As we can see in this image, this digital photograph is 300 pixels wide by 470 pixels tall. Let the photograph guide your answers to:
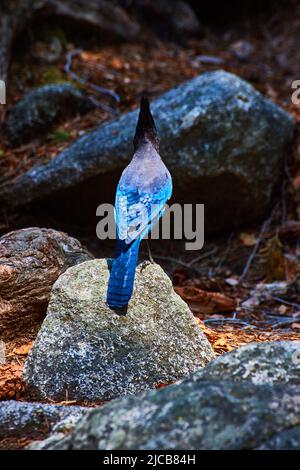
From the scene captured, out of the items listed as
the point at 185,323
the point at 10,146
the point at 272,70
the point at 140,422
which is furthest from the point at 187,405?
the point at 272,70

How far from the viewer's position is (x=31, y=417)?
286 centimetres

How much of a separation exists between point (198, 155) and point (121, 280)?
2.59 meters

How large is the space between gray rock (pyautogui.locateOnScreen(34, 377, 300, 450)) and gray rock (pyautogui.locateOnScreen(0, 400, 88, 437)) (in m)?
0.36

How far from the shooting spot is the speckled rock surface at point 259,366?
2.63m

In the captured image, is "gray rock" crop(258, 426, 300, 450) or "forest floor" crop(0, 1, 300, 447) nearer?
"gray rock" crop(258, 426, 300, 450)

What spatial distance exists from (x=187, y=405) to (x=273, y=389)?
12.9 inches

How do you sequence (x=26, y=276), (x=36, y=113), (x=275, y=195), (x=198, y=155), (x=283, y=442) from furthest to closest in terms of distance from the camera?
(x=36, y=113) → (x=275, y=195) → (x=198, y=155) → (x=26, y=276) → (x=283, y=442)

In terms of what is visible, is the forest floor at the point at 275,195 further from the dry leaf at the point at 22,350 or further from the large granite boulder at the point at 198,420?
the large granite boulder at the point at 198,420

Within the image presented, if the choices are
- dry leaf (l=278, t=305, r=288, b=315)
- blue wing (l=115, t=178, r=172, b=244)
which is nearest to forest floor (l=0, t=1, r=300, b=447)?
dry leaf (l=278, t=305, r=288, b=315)

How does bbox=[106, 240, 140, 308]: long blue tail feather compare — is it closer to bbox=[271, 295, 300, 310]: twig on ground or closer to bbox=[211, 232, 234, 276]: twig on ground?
bbox=[271, 295, 300, 310]: twig on ground

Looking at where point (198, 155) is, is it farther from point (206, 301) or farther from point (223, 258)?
point (206, 301)

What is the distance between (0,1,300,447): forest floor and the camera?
504 cm

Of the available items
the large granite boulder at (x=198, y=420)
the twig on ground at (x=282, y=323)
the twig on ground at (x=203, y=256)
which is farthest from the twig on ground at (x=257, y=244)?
the large granite boulder at (x=198, y=420)

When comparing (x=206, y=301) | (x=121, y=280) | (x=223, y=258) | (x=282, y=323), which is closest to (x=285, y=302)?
(x=282, y=323)
